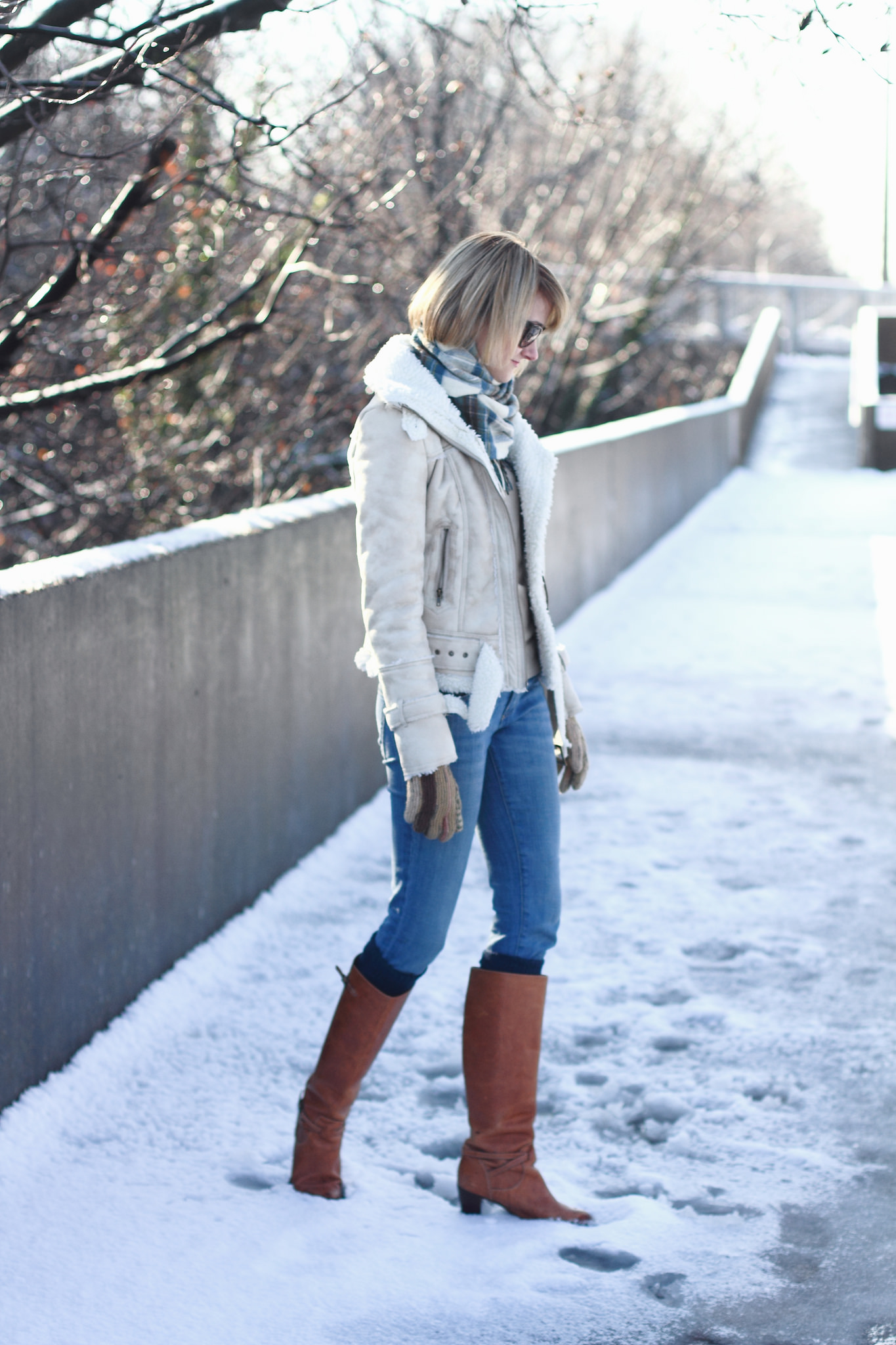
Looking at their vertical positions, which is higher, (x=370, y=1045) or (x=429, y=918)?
(x=429, y=918)

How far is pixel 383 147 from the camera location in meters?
8.95

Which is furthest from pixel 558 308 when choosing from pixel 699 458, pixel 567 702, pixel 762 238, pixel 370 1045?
pixel 762 238

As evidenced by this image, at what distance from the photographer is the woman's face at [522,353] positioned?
3.03 m

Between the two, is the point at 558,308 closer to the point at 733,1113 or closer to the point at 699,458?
the point at 733,1113

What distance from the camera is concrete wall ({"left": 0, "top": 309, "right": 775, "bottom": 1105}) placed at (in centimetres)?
354

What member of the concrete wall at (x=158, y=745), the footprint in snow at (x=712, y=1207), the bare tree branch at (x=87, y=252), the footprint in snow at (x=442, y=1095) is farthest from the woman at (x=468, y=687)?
the bare tree branch at (x=87, y=252)

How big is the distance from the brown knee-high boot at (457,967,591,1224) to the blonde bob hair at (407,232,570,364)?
127 cm

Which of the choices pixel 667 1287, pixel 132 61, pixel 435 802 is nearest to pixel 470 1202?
pixel 667 1287

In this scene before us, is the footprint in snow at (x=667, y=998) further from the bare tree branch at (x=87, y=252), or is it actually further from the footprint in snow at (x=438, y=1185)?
the bare tree branch at (x=87, y=252)

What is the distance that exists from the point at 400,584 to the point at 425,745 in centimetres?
30

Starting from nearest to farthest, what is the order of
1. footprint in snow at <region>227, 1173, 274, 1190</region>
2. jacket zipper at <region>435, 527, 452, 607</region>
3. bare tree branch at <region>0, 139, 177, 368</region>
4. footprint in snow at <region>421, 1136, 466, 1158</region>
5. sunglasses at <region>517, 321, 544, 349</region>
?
jacket zipper at <region>435, 527, 452, 607</region>, sunglasses at <region>517, 321, 544, 349</region>, footprint in snow at <region>227, 1173, 274, 1190</region>, footprint in snow at <region>421, 1136, 466, 1158</region>, bare tree branch at <region>0, 139, 177, 368</region>

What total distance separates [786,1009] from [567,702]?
Result: 1460 millimetres

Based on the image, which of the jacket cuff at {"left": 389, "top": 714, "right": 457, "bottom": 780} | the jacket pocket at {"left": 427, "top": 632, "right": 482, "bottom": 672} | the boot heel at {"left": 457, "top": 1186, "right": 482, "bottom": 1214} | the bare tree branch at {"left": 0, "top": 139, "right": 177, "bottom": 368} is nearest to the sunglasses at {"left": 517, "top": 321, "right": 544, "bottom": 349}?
the jacket pocket at {"left": 427, "top": 632, "right": 482, "bottom": 672}

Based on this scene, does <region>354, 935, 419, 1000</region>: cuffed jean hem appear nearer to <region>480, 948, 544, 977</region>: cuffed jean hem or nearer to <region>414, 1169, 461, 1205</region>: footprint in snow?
<region>480, 948, 544, 977</region>: cuffed jean hem
